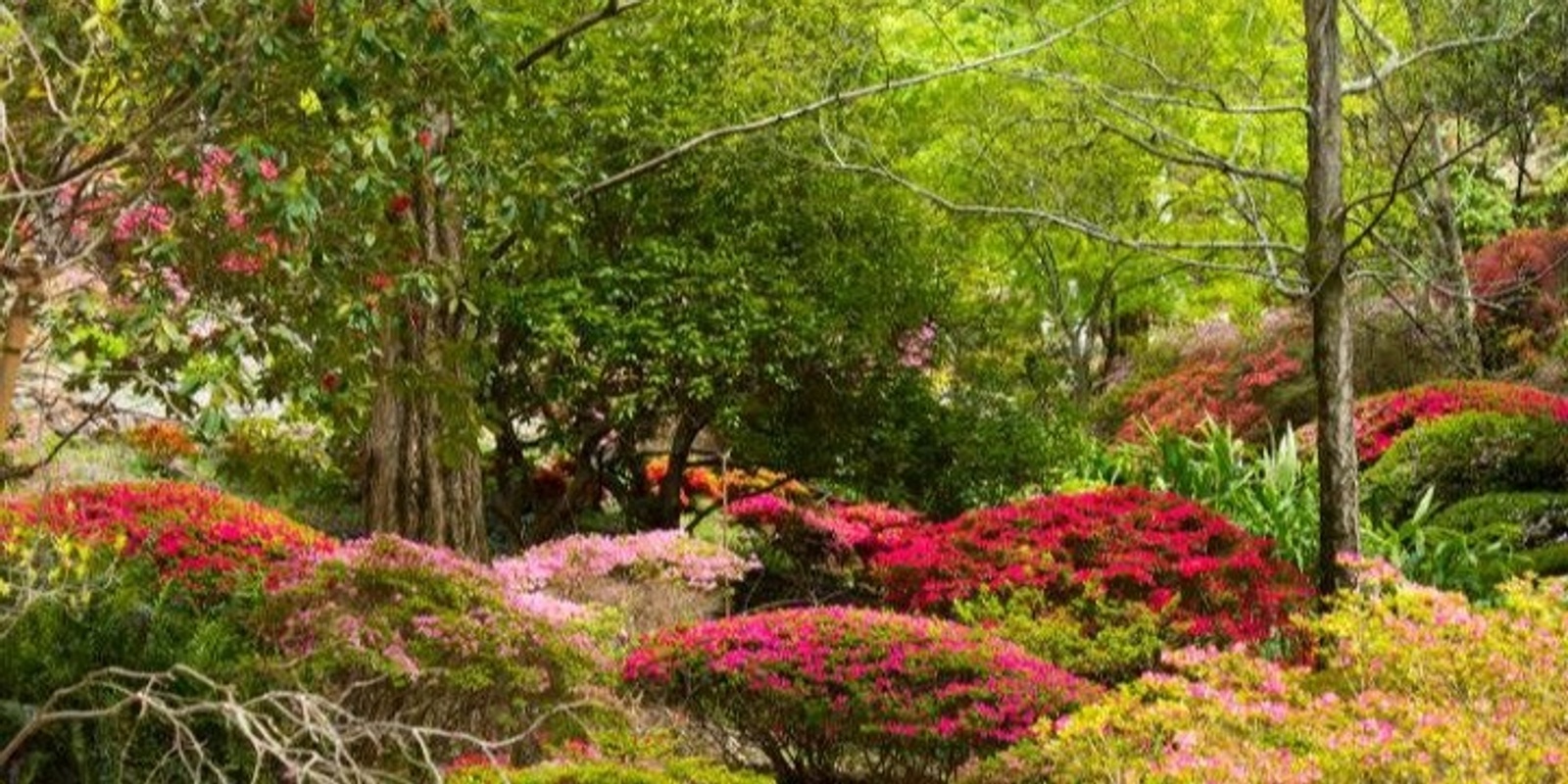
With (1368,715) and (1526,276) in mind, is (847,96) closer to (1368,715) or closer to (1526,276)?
(1368,715)

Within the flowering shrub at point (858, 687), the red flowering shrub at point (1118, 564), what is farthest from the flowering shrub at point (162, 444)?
the flowering shrub at point (858, 687)

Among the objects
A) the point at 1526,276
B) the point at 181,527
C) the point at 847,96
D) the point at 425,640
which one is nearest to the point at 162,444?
the point at 181,527

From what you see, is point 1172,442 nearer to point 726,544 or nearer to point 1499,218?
point 726,544

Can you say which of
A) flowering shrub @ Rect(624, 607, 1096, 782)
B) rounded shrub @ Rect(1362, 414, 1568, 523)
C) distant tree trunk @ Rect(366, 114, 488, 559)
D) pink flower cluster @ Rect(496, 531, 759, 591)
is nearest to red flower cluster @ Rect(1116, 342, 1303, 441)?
rounded shrub @ Rect(1362, 414, 1568, 523)

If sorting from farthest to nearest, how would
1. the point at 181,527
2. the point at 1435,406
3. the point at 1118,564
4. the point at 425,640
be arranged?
the point at 1435,406, the point at 1118,564, the point at 181,527, the point at 425,640

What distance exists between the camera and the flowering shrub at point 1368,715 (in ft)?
14.5

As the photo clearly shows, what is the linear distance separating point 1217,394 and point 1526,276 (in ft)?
10.8

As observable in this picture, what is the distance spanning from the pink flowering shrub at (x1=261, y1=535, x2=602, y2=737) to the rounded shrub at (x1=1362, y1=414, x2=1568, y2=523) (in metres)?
8.26

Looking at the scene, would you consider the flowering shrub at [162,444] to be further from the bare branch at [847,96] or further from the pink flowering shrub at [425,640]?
the pink flowering shrub at [425,640]

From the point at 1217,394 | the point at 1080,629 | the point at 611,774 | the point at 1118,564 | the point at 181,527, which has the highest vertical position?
the point at 1217,394

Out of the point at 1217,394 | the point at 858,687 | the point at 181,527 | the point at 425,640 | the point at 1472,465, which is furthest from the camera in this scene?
the point at 1217,394

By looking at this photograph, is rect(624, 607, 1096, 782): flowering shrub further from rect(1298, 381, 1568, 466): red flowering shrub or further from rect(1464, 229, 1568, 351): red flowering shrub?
rect(1464, 229, 1568, 351): red flowering shrub

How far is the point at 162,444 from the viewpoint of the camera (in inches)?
578

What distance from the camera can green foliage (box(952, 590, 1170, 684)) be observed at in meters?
9.15
